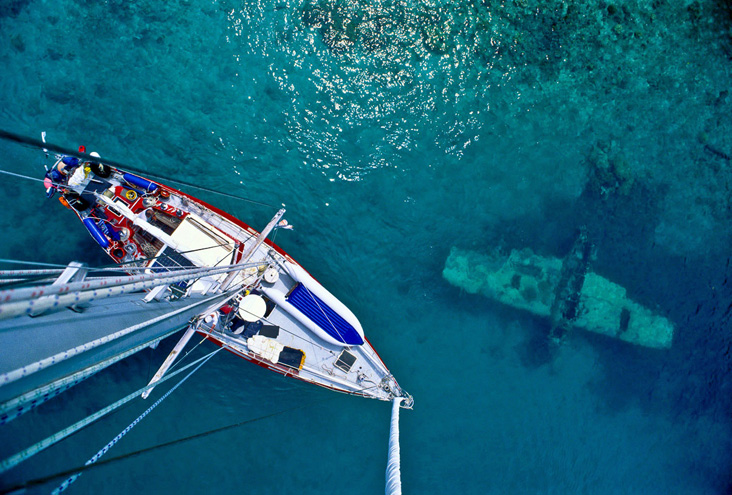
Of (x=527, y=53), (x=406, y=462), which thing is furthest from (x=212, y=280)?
(x=527, y=53)

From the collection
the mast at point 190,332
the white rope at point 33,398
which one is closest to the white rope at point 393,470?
the white rope at point 33,398

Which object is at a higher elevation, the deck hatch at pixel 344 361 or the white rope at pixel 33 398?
the deck hatch at pixel 344 361

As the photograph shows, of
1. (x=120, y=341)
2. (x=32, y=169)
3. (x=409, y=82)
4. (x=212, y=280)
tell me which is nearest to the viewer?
(x=120, y=341)

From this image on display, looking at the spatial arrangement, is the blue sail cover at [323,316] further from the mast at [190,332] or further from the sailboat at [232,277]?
the mast at [190,332]

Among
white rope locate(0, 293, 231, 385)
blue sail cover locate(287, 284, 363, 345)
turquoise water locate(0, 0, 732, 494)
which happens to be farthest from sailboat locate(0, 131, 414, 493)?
white rope locate(0, 293, 231, 385)

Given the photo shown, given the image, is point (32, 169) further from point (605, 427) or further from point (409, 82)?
point (605, 427)
